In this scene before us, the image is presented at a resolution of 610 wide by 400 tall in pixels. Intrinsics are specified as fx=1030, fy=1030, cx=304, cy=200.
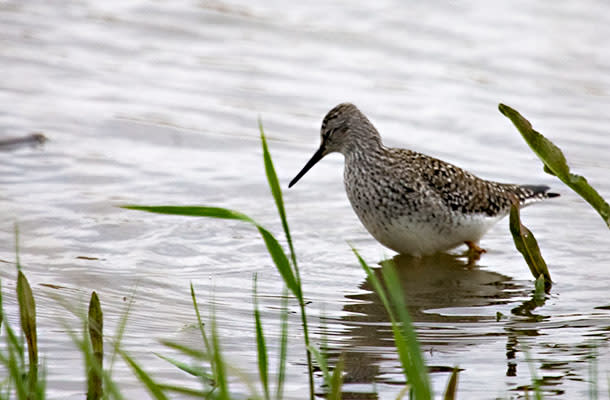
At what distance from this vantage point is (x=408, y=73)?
443 inches

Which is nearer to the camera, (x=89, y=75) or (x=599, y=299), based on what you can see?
(x=599, y=299)

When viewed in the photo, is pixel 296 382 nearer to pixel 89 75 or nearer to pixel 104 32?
pixel 89 75

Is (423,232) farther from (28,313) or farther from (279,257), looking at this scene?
(279,257)

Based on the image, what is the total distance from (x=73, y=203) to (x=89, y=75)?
3097 mm

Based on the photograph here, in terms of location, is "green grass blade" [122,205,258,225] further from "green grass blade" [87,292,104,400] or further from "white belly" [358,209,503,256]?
"white belly" [358,209,503,256]

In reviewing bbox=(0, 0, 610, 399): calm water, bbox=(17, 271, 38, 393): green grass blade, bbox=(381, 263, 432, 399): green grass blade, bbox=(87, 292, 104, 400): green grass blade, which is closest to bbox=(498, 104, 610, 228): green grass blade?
bbox=(0, 0, 610, 399): calm water

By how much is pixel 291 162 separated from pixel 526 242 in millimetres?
3439

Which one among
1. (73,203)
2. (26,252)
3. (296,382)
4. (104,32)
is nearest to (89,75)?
(104,32)

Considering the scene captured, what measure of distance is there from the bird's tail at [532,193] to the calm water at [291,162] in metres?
0.23

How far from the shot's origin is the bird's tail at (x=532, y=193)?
813cm

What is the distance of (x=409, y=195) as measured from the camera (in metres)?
7.47

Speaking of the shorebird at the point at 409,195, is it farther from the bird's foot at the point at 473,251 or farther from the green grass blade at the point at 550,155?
the green grass blade at the point at 550,155

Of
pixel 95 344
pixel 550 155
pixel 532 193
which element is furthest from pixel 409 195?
pixel 95 344

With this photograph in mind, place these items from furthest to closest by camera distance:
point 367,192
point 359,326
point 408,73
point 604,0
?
point 604,0
point 408,73
point 367,192
point 359,326
